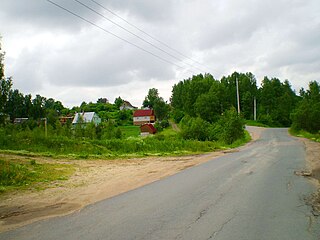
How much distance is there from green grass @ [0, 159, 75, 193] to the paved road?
419 cm

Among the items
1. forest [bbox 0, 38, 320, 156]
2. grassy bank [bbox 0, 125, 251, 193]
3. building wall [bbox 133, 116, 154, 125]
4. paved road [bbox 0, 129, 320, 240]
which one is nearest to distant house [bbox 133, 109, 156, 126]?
building wall [bbox 133, 116, 154, 125]

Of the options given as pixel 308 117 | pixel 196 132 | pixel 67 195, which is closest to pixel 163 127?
pixel 196 132

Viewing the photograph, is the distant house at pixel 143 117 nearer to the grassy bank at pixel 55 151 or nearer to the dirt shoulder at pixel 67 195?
the grassy bank at pixel 55 151

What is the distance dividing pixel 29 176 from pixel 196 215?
8.42 meters

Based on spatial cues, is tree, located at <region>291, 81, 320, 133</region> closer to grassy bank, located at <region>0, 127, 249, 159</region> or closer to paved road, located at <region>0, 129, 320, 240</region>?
grassy bank, located at <region>0, 127, 249, 159</region>

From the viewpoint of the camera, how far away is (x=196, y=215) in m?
6.84

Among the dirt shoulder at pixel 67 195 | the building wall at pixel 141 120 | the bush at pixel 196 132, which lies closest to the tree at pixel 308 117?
the bush at pixel 196 132

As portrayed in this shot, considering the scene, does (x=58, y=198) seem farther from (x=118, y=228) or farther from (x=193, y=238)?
(x=193, y=238)

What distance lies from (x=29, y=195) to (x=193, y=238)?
635 centimetres

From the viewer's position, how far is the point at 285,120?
90.9m

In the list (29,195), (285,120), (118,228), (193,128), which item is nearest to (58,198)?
(29,195)

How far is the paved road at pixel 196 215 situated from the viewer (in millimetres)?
5680

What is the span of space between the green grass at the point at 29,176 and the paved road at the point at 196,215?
Answer: 419cm

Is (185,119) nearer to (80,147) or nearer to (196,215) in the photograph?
(80,147)
